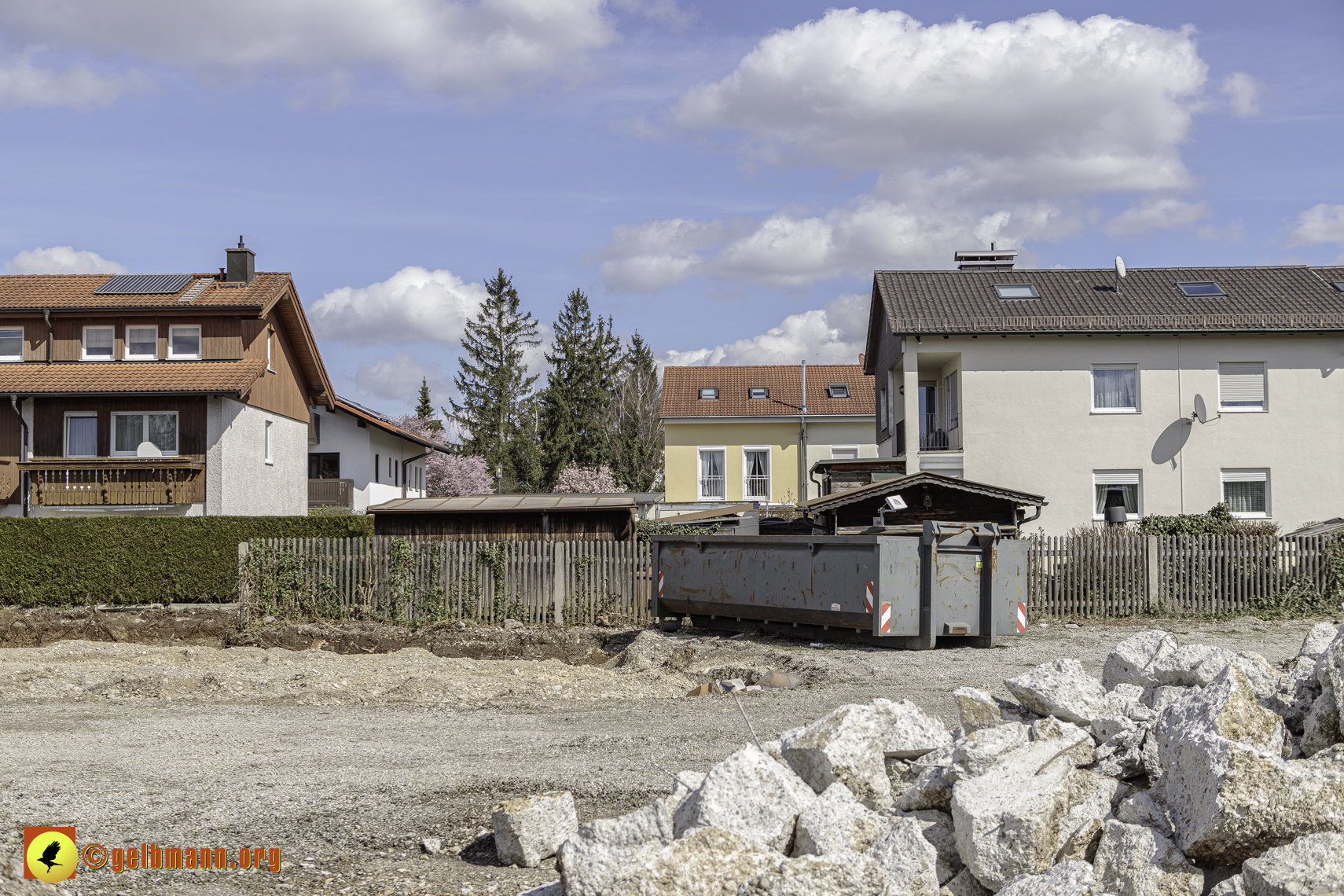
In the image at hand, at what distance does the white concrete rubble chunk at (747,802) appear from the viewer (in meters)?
4.72

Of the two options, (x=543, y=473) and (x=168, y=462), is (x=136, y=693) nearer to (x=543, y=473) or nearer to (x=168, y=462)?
(x=168, y=462)

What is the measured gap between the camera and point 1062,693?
6.68 m

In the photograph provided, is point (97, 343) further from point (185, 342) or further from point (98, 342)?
point (185, 342)

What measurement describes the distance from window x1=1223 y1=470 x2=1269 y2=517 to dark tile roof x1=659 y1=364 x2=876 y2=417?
1938cm

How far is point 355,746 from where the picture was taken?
28.4 feet

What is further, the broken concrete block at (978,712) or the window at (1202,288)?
the window at (1202,288)

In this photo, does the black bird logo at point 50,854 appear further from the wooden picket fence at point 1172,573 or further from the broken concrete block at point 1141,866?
the wooden picket fence at point 1172,573

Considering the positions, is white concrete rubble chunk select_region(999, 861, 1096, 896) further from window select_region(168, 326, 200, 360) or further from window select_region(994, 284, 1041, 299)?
window select_region(168, 326, 200, 360)

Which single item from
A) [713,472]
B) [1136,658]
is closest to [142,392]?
[713,472]

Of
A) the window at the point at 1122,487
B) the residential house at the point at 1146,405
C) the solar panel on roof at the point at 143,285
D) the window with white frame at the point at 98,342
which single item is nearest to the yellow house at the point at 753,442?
the residential house at the point at 1146,405

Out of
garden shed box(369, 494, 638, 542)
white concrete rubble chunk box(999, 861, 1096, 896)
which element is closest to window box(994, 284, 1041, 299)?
garden shed box(369, 494, 638, 542)

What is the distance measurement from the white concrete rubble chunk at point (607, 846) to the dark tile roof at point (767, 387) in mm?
37119

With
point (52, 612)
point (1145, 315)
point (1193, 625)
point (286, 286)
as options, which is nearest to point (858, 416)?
point (1145, 315)

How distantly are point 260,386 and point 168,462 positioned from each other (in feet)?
12.7
